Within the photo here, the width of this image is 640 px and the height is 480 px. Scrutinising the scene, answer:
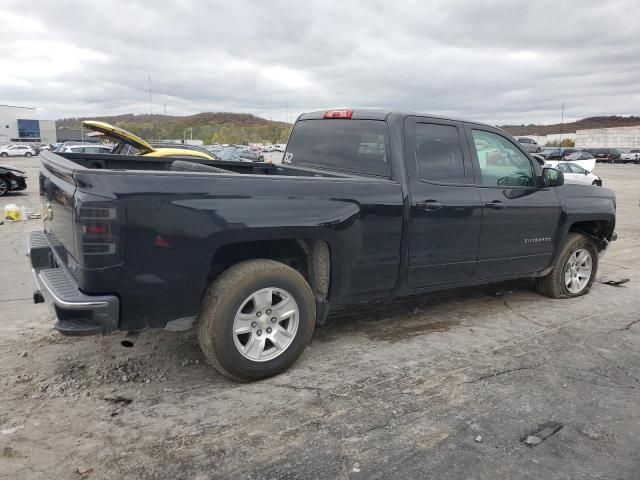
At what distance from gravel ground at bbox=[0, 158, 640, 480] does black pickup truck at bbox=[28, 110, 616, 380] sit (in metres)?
0.45

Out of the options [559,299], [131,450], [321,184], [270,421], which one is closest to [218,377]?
[270,421]

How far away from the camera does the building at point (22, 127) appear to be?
A: 360ft

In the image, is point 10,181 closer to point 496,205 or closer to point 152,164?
point 152,164

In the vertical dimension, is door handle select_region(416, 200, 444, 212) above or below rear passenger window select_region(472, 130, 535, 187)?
below

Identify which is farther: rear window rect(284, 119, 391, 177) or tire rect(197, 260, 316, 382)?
rear window rect(284, 119, 391, 177)

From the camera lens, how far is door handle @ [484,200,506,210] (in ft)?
15.2

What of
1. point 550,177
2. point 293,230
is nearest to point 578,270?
point 550,177

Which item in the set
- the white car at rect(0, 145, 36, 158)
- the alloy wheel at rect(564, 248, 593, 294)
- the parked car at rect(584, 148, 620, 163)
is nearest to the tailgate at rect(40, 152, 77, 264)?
the alloy wheel at rect(564, 248, 593, 294)

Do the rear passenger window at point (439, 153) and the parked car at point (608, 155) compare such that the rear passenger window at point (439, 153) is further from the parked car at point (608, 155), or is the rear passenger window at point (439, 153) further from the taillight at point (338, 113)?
the parked car at point (608, 155)

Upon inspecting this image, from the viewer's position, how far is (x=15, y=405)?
10.5ft

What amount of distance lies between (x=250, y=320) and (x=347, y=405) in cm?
86

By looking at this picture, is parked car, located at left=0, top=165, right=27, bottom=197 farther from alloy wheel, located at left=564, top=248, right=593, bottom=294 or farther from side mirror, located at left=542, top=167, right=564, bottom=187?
alloy wheel, located at left=564, top=248, right=593, bottom=294

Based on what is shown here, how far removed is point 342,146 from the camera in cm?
468

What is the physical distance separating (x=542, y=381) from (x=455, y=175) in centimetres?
186
